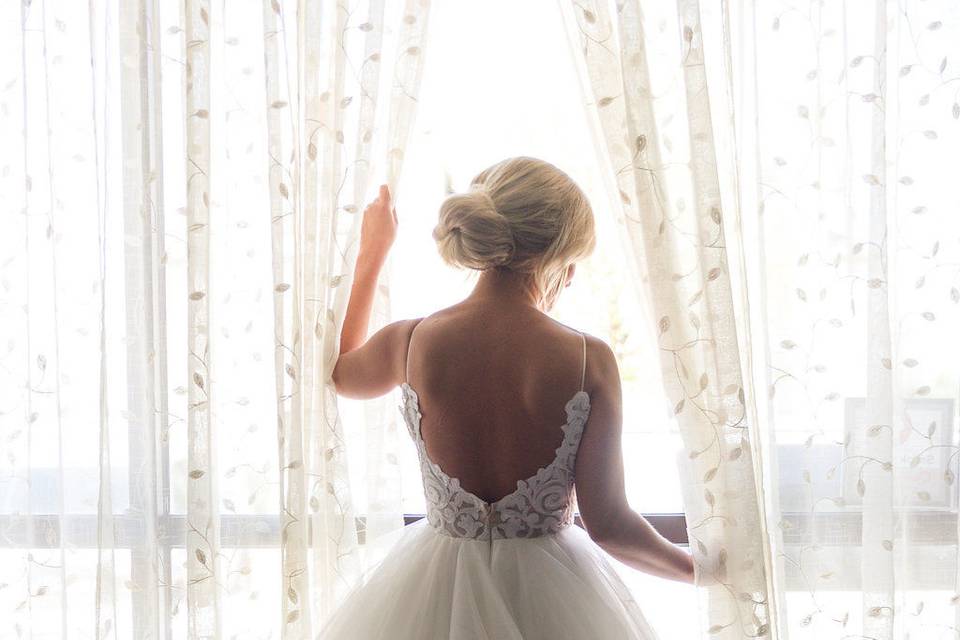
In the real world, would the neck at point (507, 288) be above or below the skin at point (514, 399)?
above

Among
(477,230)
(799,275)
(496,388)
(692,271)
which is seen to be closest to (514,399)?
(496,388)

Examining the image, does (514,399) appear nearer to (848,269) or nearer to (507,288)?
(507,288)

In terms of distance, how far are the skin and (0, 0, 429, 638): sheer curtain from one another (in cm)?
24

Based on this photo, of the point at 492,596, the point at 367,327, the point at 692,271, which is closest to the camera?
the point at 492,596

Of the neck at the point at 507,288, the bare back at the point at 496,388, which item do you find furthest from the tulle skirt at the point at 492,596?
the neck at the point at 507,288

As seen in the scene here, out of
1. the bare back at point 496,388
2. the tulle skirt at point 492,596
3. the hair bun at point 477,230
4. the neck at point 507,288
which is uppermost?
the hair bun at point 477,230

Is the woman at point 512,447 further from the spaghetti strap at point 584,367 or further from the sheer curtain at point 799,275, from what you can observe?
the sheer curtain at point 799,275

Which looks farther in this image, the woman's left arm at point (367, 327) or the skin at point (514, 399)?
the woman's left arm at point (367, 327)

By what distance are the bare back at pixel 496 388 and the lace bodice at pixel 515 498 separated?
1 cm

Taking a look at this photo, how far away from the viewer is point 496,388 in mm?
1399

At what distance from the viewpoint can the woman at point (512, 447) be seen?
4.56 ft

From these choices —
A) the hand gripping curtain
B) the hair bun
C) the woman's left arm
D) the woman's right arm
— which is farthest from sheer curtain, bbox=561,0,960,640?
the woman's left arm

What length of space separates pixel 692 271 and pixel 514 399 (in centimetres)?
39

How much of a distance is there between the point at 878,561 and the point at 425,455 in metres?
0.81
